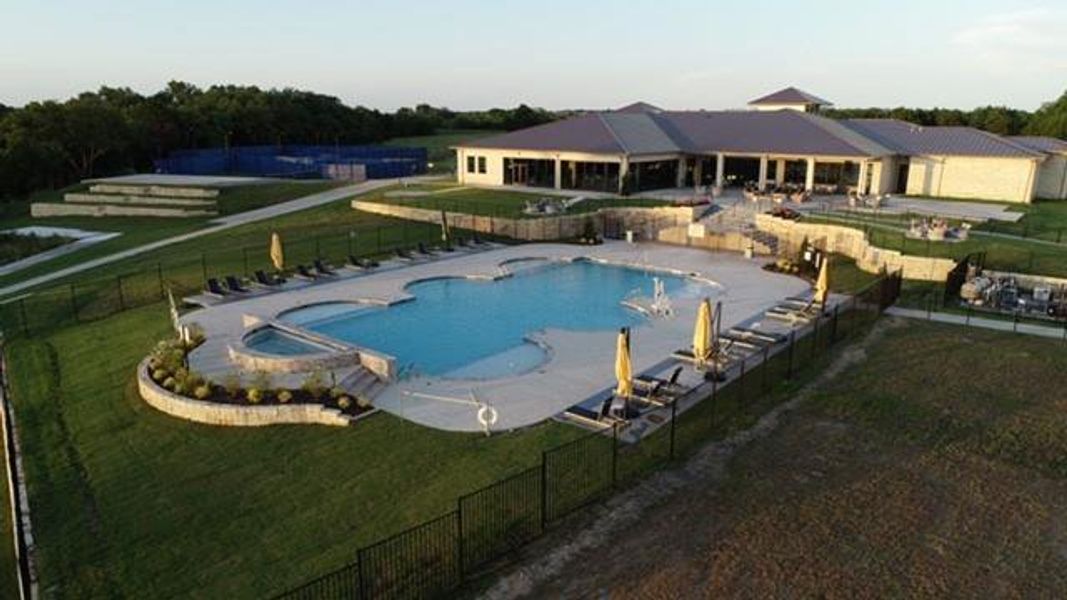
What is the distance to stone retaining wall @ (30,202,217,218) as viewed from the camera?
46.5 metres

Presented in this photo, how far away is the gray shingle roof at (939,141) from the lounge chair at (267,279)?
3527 centimetres

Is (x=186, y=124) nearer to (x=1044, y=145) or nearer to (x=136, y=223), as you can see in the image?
(x=136, y=223)

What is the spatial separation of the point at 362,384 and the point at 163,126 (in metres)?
67.2

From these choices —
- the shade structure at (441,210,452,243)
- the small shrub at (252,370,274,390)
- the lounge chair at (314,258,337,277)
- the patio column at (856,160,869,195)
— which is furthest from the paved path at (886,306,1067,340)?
the patio column at (856,160,869,195)

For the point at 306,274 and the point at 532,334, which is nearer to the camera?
the point at 532,334

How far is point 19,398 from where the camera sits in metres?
17.3

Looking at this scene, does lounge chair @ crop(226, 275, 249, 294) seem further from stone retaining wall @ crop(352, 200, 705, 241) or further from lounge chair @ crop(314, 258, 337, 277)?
stone retaining wall @ crop(352, 200, 705, 241)

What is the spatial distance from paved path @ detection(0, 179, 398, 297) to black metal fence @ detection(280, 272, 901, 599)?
26947 mm

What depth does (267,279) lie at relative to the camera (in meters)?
26.8

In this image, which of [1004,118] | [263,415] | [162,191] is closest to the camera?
[263,415]

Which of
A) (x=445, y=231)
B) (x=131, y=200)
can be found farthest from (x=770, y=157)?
(x=131, y=200)

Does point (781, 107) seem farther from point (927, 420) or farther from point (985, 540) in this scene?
point (985, 540)

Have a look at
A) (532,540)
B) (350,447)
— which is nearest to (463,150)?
(350,447)

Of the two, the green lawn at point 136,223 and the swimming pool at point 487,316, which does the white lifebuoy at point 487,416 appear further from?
the green lawn at point 136,223
